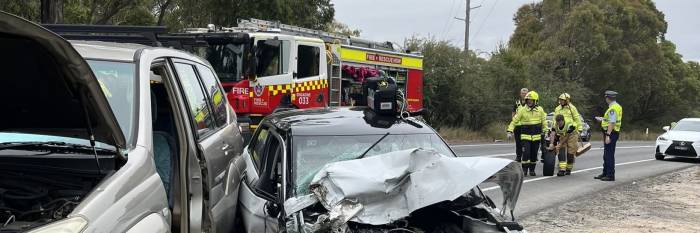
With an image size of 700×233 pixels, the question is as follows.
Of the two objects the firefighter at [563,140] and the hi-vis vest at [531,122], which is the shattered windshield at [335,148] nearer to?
the hi-vis vest at [531,122]

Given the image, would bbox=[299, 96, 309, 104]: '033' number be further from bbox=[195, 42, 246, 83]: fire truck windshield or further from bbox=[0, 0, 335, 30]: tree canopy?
Result: bbox=[0, 0, 335, 30]: tree canopy

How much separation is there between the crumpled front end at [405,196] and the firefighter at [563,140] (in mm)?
8243

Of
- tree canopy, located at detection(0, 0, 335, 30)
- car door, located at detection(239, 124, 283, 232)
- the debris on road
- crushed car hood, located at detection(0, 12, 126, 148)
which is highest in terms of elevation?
tree canopy, located at detection(0, 0, 335, 30)

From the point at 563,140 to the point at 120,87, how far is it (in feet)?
33.6

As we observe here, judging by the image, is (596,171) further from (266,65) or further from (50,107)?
(50,107)

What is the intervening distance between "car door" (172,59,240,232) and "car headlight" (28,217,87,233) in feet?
5.12

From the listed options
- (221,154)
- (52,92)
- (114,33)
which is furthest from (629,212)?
(52,92)

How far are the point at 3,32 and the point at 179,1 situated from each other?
19.7 metres

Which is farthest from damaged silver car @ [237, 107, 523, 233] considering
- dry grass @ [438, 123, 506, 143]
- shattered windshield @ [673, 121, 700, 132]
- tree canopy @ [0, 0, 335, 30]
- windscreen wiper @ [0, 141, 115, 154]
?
dry grass @ [438, 123, 506, 143]

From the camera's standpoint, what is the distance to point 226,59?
12000mm

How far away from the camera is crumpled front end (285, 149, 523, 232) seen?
3666 millimetres

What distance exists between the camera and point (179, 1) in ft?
69.2

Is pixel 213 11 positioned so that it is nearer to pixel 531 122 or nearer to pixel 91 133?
pixel 531 122

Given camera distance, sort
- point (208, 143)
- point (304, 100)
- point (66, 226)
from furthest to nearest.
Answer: point (304, 100), point (208, 143), point (66, 226)
